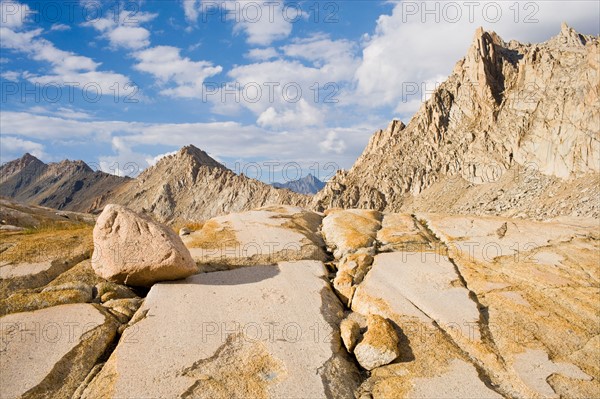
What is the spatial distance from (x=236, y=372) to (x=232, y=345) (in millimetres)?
887

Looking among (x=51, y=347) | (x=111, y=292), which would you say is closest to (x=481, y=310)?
(x=111, y=292)

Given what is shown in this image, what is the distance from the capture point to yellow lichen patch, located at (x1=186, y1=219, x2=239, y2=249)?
1473cm

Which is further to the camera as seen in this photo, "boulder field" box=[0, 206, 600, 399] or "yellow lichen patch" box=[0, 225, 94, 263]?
"yellow lichen patch" box=[0, 225, 94, 263]

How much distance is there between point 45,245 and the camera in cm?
1304

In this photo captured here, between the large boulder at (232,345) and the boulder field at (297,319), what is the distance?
0.03 m

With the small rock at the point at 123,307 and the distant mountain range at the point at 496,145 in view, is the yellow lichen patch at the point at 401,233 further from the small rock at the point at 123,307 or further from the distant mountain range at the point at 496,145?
the distant mountain range at the point at 496,145

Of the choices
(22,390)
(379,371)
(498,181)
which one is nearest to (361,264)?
(379,371)

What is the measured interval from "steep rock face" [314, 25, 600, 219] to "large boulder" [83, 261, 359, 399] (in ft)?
334

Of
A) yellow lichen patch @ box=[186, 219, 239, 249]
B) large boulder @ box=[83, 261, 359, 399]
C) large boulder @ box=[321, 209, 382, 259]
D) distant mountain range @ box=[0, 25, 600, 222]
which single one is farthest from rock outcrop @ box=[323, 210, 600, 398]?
distant mountain range @ box=[0, 25, 600, 222]

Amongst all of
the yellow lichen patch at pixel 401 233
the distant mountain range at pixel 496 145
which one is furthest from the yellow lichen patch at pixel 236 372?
the distant mountain range at pixel 496 145

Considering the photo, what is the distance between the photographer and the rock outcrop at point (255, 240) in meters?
13.7

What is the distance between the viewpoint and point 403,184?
506 feet

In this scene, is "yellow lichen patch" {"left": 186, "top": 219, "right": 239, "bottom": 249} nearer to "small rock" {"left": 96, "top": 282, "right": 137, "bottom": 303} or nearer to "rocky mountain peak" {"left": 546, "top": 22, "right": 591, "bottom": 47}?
"small rock" {"left": 96, "top": 282, "right": 137, "bottom": 303}

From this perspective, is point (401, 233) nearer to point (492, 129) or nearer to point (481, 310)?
point (481, 310)
